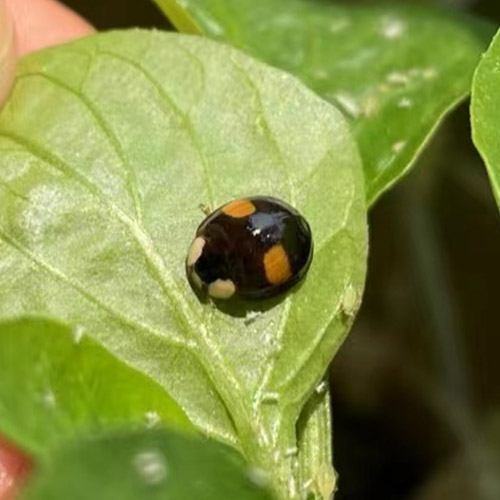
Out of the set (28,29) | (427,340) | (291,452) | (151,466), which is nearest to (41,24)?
(28,29)

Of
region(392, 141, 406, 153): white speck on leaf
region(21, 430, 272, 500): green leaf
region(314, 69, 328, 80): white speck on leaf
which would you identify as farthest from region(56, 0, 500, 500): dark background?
region(21, 430, 272, 500): green leaf

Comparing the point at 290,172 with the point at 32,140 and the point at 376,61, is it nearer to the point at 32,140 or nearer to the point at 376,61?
the point at 32,140

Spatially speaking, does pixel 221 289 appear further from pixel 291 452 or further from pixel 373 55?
pixel 373 55

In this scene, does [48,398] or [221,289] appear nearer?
[48,398]

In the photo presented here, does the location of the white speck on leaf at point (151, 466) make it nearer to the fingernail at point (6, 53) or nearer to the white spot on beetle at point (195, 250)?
the white spot on beetle at point (195, 250)

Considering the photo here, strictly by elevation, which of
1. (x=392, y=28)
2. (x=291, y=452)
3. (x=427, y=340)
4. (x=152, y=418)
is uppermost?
(x=152, y=418)

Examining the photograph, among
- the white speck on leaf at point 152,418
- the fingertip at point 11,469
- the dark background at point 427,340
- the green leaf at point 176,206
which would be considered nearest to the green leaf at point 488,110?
the green leaf at point 176,206

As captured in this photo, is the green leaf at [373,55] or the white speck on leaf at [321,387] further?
the green leaf at [373,55]
